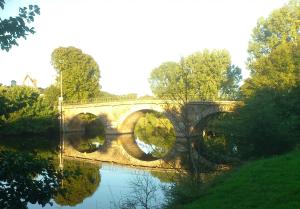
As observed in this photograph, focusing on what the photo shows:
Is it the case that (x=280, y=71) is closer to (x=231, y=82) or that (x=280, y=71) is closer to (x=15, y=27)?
(x=231, y=82)

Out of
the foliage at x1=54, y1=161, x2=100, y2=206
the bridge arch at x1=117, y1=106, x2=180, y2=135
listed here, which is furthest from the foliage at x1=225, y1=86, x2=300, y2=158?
the bridge arch at x1=117, y1=106, x2=180, y2=135

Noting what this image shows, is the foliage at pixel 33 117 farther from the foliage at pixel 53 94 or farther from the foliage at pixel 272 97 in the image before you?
the foliage at pixel 272 97

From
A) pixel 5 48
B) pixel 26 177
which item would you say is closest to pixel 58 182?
pixel 26 177

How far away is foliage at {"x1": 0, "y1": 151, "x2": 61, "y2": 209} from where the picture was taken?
368 centimetres

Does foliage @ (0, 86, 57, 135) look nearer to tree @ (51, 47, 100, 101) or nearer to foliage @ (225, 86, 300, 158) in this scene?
tree @ (51, 47, 100, 101)

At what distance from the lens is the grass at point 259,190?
8250 mm

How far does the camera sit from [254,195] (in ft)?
30.1

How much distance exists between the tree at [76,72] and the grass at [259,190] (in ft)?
140

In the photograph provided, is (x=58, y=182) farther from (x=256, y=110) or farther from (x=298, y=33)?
(x=298, y=33)

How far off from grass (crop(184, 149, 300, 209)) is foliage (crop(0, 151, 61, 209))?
512cm

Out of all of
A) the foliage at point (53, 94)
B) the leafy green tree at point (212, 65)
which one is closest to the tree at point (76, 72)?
the foliage at point (53, 94)

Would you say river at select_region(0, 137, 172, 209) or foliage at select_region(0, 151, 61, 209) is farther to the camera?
river at select_region(0, 137, 172, 209)

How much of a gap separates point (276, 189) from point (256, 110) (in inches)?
361

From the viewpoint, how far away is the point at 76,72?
5322 centimetres
